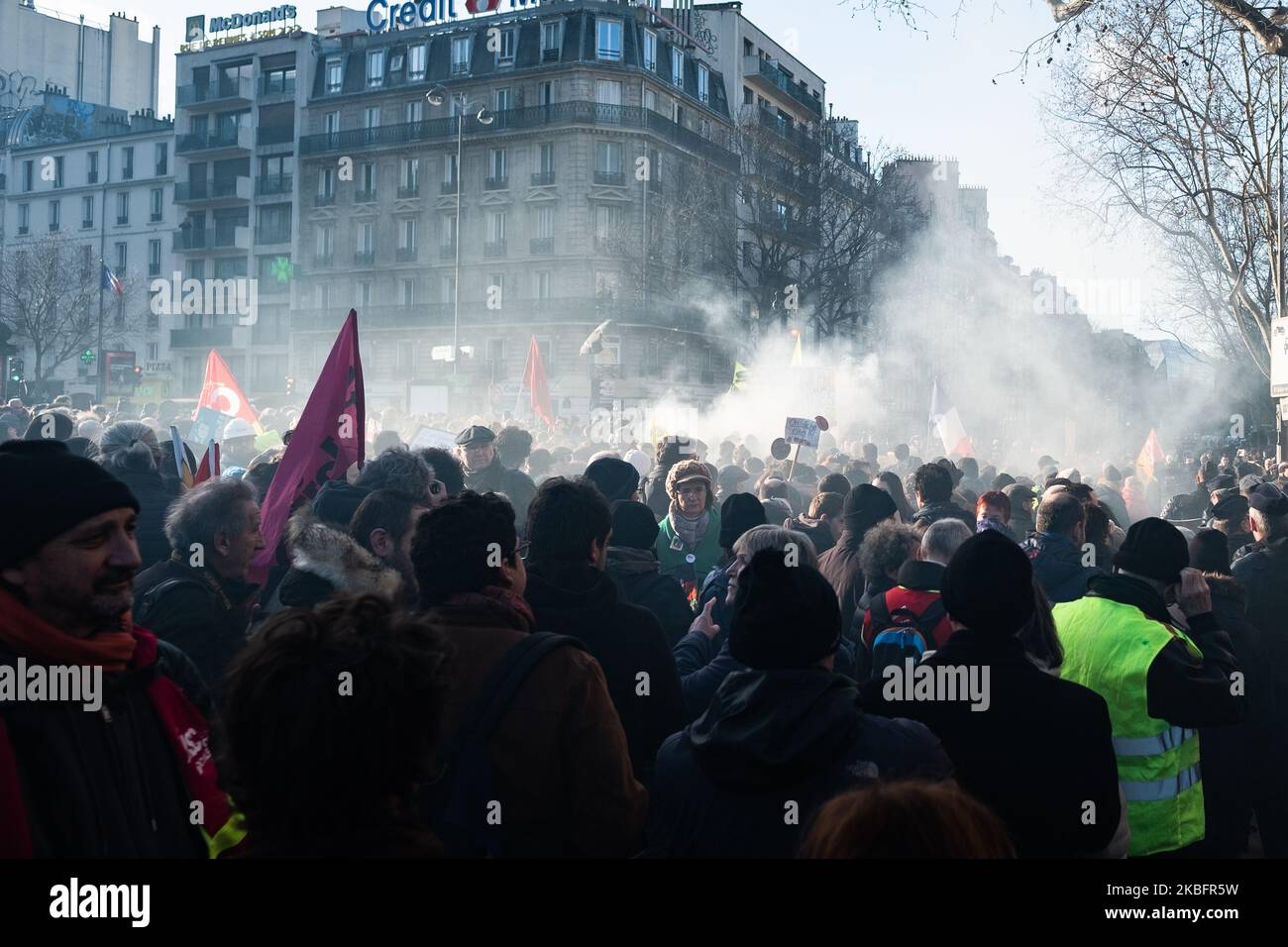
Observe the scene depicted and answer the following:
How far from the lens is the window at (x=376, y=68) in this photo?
182 ft

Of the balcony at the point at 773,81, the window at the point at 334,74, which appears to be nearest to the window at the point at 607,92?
the balcony at the point at 773,81

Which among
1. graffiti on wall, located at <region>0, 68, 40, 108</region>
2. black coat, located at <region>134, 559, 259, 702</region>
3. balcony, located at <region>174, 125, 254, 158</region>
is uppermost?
graffiti on wall, located at <region>0, 68, 40, 108</region>

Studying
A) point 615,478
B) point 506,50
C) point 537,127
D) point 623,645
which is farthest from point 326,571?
point 506,50

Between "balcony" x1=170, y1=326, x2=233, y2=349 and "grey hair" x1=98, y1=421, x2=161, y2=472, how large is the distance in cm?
5565

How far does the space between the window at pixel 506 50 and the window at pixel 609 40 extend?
3917mm

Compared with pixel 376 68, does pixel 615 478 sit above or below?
below

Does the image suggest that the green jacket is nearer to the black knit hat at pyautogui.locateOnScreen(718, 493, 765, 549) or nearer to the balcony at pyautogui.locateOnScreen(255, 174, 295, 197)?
the black knit hat at pyautogui.locateOnScreen(718, 493, 765, 549)

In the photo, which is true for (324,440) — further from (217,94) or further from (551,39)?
(217,94)

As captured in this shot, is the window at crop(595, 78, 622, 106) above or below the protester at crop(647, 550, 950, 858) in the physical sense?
above

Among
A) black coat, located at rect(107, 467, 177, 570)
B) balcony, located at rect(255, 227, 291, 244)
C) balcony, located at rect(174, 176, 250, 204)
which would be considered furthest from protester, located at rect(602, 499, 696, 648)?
balcony, located at rect(174, 176, 250, 204)

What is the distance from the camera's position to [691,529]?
7031mm

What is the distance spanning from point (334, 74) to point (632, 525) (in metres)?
56.9

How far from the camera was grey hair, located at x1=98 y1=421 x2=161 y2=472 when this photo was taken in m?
6.09
